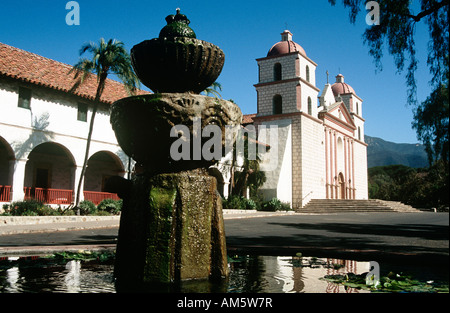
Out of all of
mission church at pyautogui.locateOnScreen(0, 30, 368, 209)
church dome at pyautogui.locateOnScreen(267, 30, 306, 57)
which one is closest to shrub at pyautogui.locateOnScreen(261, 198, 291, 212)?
mission church at pyautogui.locateOnScreen(0, 30, 368, 209)

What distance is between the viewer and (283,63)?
108 feet

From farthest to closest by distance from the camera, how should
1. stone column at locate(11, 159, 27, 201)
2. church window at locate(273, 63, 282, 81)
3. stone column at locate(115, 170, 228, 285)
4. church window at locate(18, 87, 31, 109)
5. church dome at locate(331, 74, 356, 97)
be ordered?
church dome at locate(331, 74, 356, 97)
church window at locate(273, 63, 282, 81)
church window at locate(18, 87, 31, 109)
stone column at locate(11, 159, 27, 201)
stone column at locate(115, 170, 228, 285)

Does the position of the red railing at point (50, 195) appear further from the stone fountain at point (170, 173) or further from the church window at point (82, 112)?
the stone fountain at point (170, 173)

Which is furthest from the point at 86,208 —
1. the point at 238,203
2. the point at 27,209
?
the point at 238,203

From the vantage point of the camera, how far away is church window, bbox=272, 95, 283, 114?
33.8 m

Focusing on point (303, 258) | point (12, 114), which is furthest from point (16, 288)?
point (12, 114)

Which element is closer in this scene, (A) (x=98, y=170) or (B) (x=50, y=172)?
(B) (x=50, y=172)

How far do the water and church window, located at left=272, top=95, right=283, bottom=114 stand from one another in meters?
29.6

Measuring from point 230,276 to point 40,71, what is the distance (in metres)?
19.0

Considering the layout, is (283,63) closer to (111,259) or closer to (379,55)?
(379,55)

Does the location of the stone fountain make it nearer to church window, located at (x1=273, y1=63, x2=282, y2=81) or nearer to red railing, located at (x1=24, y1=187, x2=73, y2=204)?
red railing, located at (x1=24, y1=187, x2=73, y2=204)

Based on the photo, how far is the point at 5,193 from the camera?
1734 cm

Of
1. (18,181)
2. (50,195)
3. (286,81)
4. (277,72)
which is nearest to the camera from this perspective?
(18,181)

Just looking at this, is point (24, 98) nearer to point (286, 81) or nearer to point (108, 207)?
point (108, 207)
